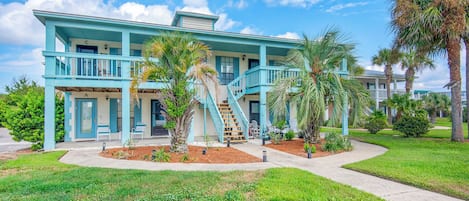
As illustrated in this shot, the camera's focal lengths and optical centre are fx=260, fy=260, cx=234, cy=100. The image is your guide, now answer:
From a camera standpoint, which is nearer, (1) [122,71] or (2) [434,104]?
(1) [122,71]

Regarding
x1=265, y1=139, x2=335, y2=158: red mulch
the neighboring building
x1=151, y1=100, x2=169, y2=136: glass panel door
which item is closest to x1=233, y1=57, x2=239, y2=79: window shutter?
x1=151, y1=100, x2=169, y2=136: glass panel door

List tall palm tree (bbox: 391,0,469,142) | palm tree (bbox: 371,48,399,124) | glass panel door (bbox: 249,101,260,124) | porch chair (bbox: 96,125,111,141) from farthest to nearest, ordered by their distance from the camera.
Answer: palm tree (bbox: 371,48,399,124) < glass panel door (bbox: 249,101,260,124) < porch chair (bbox: 96,125,111,141) < tall palm tree (bbox: 391,0,469,142)

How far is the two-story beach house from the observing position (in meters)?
10.3

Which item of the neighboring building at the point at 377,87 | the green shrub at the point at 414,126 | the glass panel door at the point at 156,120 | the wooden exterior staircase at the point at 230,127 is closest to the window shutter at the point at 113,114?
the glass panel door at the point at 156,120

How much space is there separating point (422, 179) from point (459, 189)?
674mm

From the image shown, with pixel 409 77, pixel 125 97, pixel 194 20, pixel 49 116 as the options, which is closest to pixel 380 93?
pixel 409 77

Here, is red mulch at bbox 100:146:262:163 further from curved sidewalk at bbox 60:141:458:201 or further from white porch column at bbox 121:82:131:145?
white porch column at bbox 121:82:131:145

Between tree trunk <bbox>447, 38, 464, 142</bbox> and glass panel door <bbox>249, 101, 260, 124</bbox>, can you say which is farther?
glass panel door <bbox>249, 101, 260, 124</bbox>

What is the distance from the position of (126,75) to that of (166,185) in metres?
7.24

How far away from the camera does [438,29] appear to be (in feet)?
35.7

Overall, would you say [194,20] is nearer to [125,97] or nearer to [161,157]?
[125,97]

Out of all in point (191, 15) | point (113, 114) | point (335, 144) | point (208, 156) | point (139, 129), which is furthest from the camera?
point (191, 15)

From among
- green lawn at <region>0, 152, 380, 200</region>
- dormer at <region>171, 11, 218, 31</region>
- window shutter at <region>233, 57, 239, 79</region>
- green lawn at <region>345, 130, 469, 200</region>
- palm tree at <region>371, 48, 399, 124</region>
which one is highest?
dormer at <region>171, 11, 218, 31</region>

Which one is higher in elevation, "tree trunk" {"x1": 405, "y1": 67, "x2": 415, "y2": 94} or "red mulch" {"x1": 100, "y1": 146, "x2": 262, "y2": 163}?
"tree trunk" {"x1": 405, "y1": 67, "x2": 415, "y2": 94}
